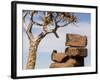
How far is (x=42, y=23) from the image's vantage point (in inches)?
72.5

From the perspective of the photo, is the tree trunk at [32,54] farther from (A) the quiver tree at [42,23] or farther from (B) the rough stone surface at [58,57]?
(B) the rough stone surface at [58,57]

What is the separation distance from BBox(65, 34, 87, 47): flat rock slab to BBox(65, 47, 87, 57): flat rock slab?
3cm

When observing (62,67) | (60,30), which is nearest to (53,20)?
(60,30)

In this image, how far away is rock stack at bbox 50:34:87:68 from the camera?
190 centimetres

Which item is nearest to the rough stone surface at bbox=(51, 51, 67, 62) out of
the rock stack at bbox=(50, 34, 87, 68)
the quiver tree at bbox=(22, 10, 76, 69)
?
the rock stack at bbox=(50, 34, 87, 68)

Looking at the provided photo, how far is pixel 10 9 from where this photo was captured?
5.77 ft

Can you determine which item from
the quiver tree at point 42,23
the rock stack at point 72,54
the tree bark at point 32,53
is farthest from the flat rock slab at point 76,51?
the tree bark at point 32,53

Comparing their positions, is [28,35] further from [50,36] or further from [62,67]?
[62,67]

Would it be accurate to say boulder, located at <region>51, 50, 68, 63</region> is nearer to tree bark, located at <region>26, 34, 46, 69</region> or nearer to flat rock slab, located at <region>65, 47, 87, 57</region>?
flat rock slab, located at <region>65, 47, 87, 57</region>

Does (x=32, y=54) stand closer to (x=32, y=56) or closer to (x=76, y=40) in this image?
(x=32, y=56)

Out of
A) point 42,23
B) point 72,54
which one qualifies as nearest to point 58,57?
point 72,54

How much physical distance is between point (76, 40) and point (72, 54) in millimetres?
116

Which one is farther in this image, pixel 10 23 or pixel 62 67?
pixel 62 67

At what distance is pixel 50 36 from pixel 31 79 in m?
0.35
